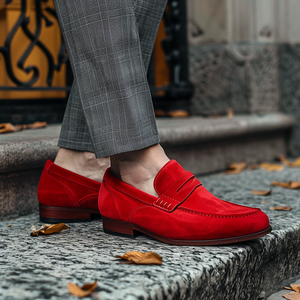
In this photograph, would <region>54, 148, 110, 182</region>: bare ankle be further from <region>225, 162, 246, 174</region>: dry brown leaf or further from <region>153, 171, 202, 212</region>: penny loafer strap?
<region>225, 162, 246, 174</region>: dry brown leaf

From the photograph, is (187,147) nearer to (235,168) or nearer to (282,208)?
(235,168)

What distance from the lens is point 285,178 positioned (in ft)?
7.36

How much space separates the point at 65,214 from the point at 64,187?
0.10 metres

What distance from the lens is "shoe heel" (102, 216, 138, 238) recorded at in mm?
1150

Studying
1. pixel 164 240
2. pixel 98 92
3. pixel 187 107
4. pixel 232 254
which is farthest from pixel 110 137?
pixel 187 107

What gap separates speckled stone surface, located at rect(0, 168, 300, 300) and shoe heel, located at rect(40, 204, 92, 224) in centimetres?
4

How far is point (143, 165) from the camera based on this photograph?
1129 millimetres

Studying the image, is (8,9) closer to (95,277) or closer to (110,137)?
(110,137)

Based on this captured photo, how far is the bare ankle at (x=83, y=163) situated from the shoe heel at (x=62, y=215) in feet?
0.42

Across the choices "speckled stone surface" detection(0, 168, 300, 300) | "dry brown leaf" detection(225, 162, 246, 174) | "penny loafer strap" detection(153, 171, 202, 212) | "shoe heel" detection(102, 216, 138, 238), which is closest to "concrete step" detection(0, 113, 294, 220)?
"dry brown leaf" detection(225, 162, 246, 174)

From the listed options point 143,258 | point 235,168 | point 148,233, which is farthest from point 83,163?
point 235,168

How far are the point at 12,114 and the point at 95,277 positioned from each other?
163 centimetres

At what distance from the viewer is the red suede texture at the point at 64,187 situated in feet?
4.32

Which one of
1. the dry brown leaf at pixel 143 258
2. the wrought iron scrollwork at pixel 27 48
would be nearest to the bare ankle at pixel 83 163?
the dry brown leaf at pixel 143 258
